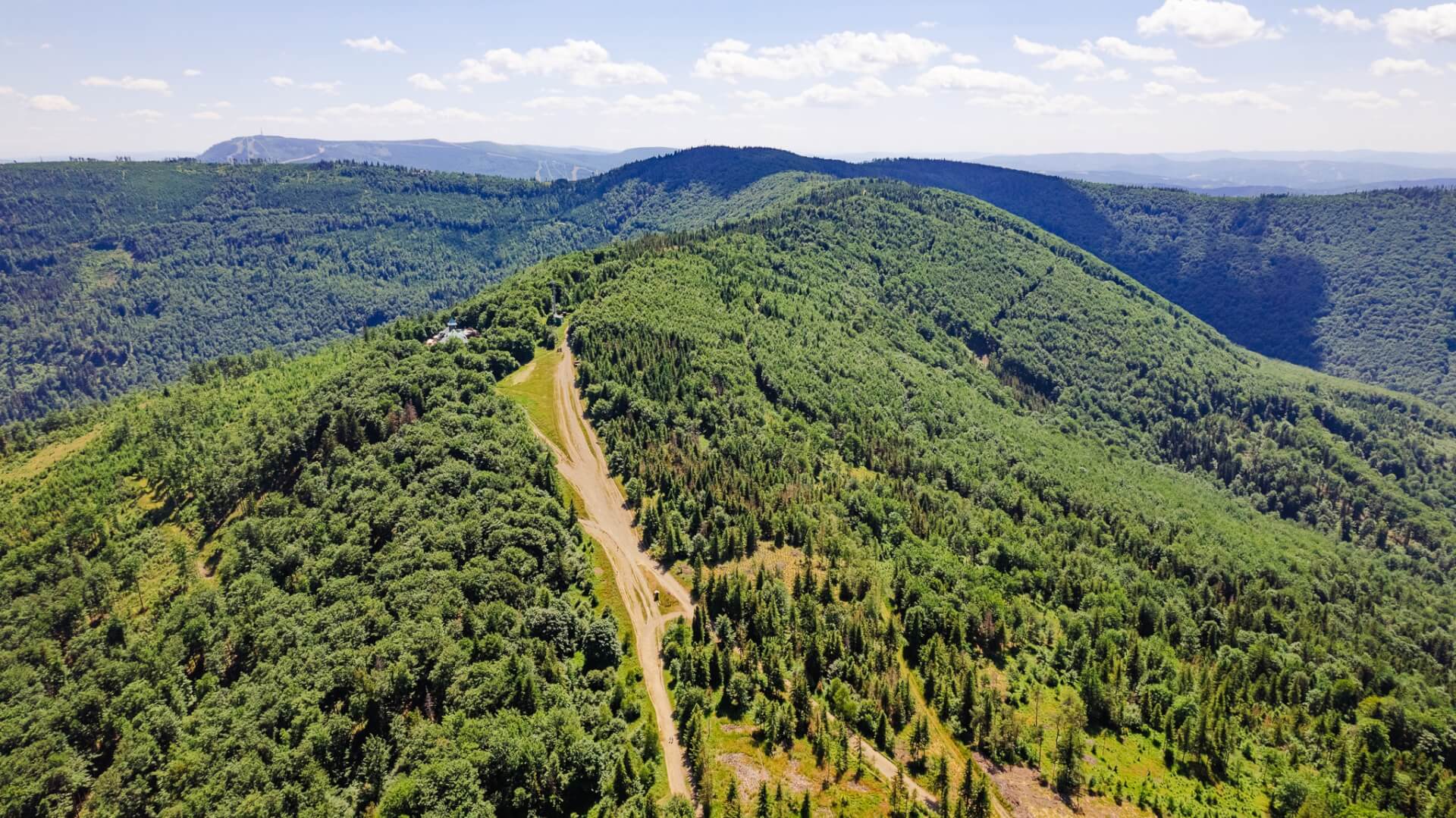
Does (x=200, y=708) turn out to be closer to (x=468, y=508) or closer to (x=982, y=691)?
(x=468, y=508)

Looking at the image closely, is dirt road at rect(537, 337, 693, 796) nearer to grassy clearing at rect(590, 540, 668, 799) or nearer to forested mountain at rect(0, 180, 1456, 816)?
grassy clearing at rect(590, 540, 668, 799)

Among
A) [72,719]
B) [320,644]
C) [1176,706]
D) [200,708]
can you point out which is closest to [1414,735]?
[1176,706]

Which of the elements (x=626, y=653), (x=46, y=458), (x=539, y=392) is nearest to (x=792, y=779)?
(x=626, y=653)

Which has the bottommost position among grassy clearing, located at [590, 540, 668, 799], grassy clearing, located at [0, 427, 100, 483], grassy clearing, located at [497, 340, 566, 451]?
grassy clearing, located at [590, 540, 668, 799]

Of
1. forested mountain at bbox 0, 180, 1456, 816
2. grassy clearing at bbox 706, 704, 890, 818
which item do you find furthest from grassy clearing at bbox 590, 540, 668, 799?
grassy clearing at bbox 706, 704, 890, 818

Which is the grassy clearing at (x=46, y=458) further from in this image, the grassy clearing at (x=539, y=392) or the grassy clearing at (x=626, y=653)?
the grassy clearing at (x=626, y=653)

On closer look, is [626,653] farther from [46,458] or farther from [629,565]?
[46,458]

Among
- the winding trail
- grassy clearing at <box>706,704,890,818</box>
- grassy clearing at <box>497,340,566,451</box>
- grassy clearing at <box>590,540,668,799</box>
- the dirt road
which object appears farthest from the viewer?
grassy clearing at <box>497,340,566,451</box>

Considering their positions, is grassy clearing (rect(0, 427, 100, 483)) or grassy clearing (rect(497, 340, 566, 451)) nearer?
grassy clearing (rect(497, 340, 566, 451))
